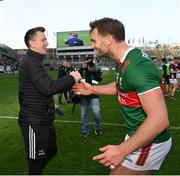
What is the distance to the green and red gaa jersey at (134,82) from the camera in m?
2.63

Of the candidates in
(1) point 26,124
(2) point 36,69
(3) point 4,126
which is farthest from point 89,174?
(3) point 4,126

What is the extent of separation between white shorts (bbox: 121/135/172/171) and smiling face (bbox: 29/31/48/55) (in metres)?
2.02

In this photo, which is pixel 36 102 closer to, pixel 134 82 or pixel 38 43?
pixel 38 43

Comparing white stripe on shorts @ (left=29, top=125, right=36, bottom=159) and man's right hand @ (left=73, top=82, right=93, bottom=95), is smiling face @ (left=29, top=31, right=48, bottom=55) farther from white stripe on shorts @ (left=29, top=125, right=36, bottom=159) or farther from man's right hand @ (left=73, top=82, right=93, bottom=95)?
white stripe on shorts @ (left=29, top=125, right=36, bottom=159)

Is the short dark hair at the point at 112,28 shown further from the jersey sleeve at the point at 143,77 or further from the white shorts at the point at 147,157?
the white shorts at the point at 147,157

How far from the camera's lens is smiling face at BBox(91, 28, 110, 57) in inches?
114

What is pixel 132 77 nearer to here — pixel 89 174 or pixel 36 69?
pixel 36 69

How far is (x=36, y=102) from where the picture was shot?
438cm

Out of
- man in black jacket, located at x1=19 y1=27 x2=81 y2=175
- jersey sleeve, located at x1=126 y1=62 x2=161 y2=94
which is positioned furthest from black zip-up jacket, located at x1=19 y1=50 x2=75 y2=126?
jersey sleeve, located at x1=126 y1=62 x2=161 y2=94

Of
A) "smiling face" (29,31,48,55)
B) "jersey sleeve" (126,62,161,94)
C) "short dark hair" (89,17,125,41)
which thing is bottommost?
"jersey sleeve" (126,62,161,94)

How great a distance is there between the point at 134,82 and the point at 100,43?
18.2 inches

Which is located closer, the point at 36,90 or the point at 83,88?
the point at 83,88

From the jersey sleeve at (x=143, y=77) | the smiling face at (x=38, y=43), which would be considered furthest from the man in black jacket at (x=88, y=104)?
the jersey sleeve at (x=143, y=77)

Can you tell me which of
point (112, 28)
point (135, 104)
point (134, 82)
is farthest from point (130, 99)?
point (112, 28)
